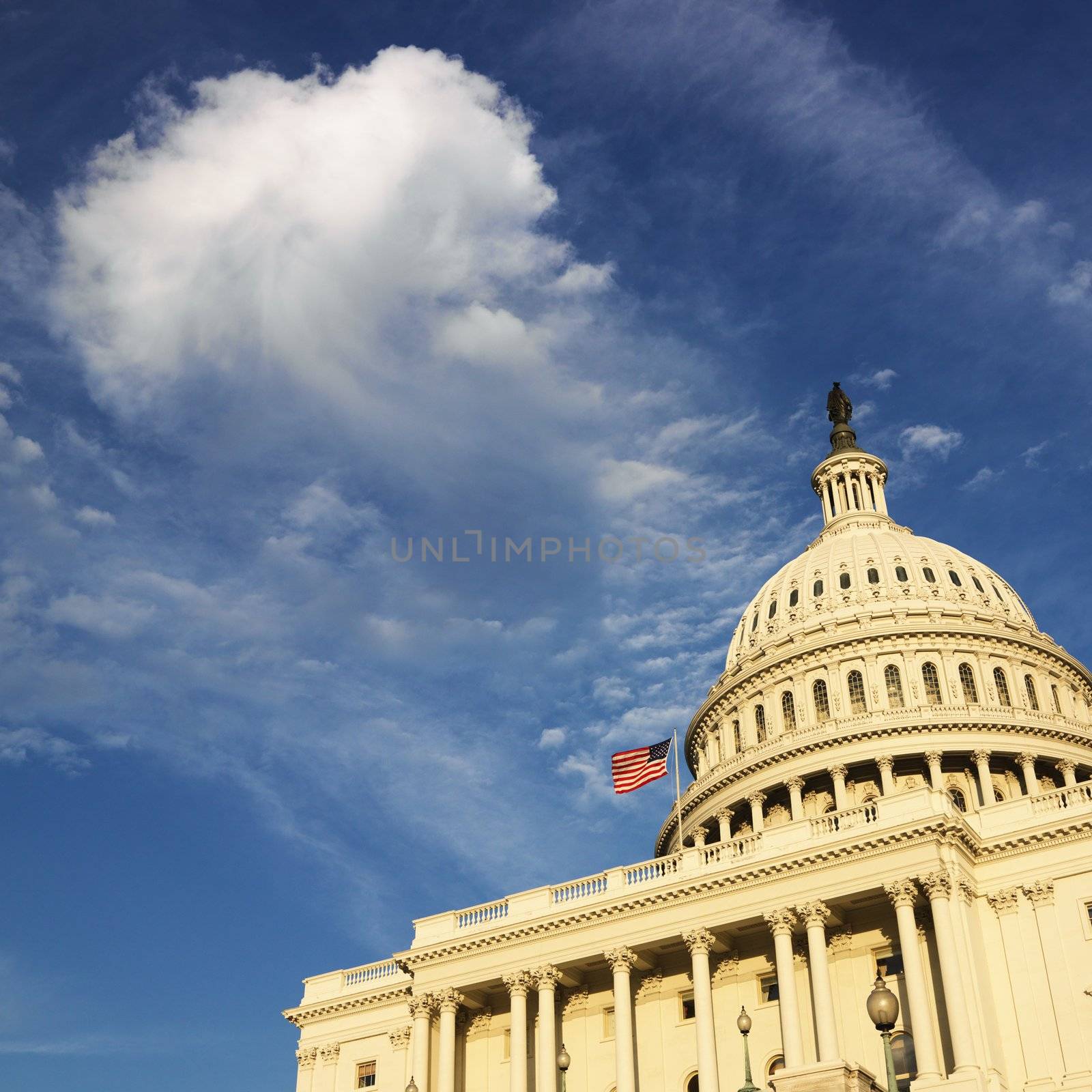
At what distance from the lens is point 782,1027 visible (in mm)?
50281

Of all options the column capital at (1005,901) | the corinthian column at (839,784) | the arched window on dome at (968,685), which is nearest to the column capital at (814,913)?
the column capital at (1005,901)

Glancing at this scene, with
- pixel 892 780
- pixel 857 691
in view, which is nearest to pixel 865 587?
pixel 857 691

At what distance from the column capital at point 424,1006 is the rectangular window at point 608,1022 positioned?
285 inches

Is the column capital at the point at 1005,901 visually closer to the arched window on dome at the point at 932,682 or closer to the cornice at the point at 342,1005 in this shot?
the cornice at the point at 342,1005

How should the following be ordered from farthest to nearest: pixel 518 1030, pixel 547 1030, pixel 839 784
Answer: pixel 839 784 < pixel 518 1030 < pixel 547 1030

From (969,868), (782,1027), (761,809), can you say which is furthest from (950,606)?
(782,1027)

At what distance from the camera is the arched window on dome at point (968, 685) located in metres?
81.7

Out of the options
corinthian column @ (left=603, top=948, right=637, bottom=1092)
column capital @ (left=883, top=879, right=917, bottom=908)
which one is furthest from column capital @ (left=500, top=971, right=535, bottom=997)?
column capital @ (left=883, top=879, right=917, bottom=908)

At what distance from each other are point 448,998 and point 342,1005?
978 centimetres

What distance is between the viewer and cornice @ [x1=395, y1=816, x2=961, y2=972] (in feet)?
166

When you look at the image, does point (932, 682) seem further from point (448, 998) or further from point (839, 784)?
point (448, 998)

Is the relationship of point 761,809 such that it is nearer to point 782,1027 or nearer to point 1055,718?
point 1055,718

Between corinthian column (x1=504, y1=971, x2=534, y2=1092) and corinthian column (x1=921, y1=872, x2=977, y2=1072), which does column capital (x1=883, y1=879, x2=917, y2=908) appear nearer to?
corinthian column (x1=921, y1=872, x2=977, y2=1072)

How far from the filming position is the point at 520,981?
56.6 m
